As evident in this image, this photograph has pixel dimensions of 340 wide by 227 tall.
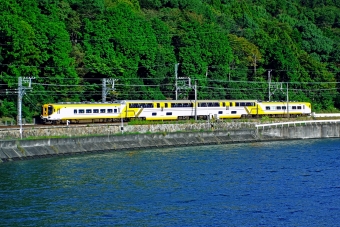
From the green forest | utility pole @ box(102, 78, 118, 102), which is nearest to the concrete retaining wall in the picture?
the green forest

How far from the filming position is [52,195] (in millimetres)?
34531

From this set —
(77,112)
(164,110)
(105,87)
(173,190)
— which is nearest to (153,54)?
(164,110)

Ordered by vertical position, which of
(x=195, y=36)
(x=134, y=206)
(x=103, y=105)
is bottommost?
(x=134, y=206)

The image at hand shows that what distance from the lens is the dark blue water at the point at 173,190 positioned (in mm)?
29922

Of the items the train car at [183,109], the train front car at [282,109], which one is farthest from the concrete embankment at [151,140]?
the train front car at [282,109]

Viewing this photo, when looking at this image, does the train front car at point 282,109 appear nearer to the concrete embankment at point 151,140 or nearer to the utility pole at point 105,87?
the concrete embankment at point 151,140

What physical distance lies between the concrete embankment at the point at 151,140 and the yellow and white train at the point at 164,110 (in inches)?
248

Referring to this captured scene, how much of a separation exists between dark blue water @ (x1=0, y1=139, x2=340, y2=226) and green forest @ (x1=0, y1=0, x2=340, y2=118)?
53.8ft

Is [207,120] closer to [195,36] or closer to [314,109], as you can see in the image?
[195,36]

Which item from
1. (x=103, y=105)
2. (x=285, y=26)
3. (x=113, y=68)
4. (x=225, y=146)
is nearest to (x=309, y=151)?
(x=225, y=146)

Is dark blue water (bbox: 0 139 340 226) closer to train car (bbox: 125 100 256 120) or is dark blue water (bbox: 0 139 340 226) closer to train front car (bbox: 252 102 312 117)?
train car (bbox: 125 100 256 120)

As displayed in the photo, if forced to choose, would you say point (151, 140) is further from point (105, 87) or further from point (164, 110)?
point (164, 110)

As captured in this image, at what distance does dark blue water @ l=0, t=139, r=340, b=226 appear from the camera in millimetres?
29922

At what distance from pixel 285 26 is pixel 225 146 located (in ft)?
191
